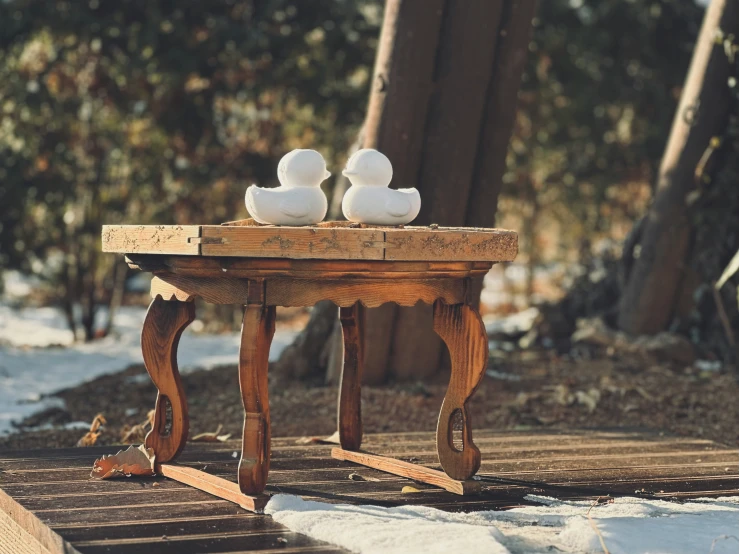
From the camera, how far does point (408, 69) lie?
5160mm

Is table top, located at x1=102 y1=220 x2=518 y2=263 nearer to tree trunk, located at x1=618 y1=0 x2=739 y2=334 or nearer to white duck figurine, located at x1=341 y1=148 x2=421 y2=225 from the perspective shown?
white duck figurine, located at x1=341 y1=148 x2=421 y2=225

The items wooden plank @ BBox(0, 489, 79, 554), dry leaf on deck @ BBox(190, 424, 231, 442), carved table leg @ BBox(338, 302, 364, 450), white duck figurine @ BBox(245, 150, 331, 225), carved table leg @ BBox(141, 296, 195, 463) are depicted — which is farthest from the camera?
dry leaf on deck @ BBox(190, 424, 231, 442)

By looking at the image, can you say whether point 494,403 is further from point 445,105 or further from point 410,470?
point 410,470

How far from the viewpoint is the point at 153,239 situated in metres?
3.08

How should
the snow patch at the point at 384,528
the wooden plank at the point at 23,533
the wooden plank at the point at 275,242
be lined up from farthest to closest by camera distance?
1. the wooden plank at the point at 275,242
2. the wooden plank at the point at 23,533
3. the snow patch at the point at 384,528

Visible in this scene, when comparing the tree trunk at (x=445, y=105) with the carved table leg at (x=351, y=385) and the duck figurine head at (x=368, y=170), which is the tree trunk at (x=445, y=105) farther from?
the duck figurine head at (x=368, y=170)

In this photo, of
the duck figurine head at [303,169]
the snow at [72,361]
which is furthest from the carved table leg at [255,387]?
the snow at [72,361]

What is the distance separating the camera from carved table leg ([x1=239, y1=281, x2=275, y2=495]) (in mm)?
2994

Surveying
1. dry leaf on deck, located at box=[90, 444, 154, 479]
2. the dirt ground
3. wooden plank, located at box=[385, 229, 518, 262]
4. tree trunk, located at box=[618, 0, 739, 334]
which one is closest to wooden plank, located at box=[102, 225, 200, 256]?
wooden plank, located at box=[385, 229, 518, 262]

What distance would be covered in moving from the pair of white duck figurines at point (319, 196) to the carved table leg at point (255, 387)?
26cm

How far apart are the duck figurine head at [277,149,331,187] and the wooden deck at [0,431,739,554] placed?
92cm

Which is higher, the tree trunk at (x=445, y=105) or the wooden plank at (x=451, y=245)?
the tree trunk at (x=445, y=105)

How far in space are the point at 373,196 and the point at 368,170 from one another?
9 centimetres

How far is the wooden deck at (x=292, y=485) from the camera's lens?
2.72 metres
